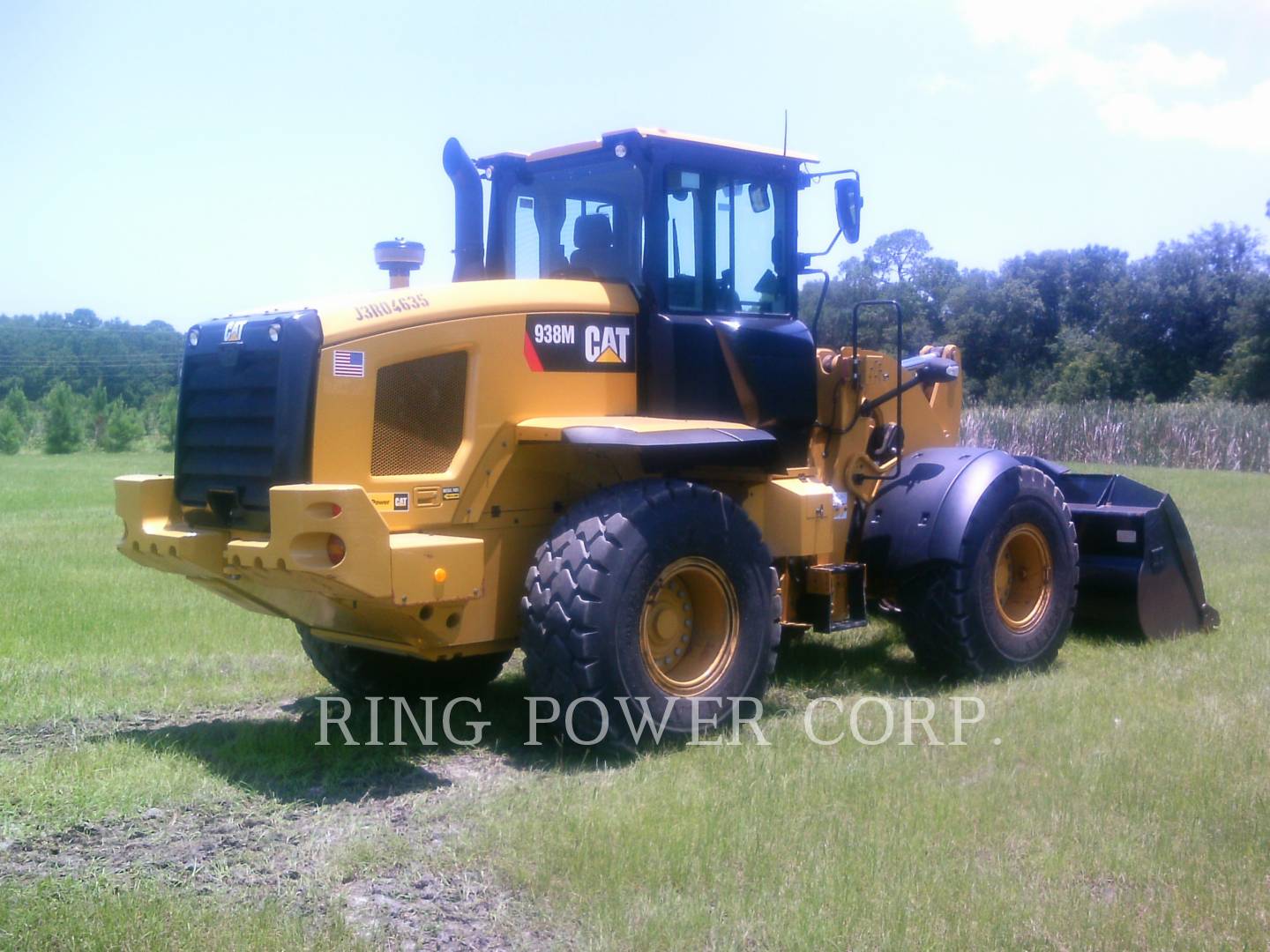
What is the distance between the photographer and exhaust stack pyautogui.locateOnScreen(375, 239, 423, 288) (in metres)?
6.81

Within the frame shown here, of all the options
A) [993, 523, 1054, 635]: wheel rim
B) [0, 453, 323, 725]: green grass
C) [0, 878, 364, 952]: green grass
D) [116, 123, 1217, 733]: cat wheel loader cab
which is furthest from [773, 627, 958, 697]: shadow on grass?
[0, 878, 364, 952]: green grass

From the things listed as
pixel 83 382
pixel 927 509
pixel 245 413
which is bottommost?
pixel 927 509

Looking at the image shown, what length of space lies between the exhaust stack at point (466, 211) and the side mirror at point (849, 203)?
6.74 ft

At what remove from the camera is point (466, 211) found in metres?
7.43

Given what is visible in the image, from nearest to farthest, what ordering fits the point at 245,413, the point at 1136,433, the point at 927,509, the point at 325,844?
the point at 325,844, the point at 245,413, the point at 927,509, the point at 1136,433

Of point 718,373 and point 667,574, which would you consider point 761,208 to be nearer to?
point 718,373

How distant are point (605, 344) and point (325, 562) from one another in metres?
2.04

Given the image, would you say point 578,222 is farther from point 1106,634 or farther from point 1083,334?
point 1083,334

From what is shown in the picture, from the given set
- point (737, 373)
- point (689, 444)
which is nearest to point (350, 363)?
point (689, 444)

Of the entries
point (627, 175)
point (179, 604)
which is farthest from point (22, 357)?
point (627, 175)

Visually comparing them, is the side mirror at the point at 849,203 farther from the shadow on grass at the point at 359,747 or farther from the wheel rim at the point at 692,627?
the shadow on grass at the point at 359,747

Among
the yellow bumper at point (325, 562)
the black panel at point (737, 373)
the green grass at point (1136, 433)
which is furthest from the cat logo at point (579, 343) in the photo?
the green grass at point (1136, 433)

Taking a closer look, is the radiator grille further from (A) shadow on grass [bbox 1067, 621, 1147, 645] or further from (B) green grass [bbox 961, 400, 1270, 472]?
(B) green grass [bbox 961, 400, 1270, 472]

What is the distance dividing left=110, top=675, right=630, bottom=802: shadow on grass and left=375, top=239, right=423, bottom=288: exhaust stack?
92.4 inches
